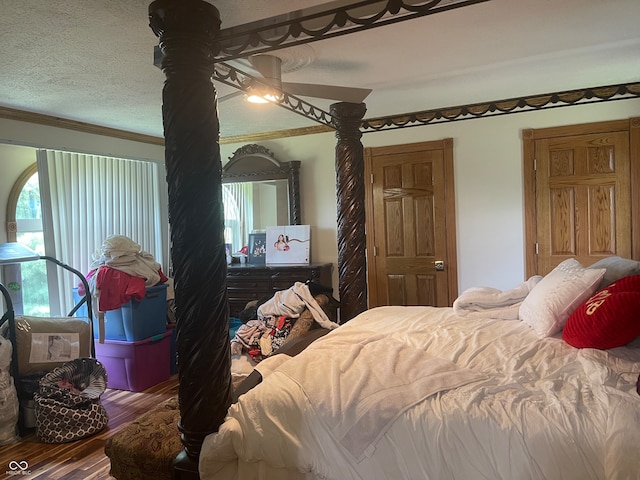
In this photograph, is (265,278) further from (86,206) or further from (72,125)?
(72,125)

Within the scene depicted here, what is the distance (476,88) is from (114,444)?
3.20 m

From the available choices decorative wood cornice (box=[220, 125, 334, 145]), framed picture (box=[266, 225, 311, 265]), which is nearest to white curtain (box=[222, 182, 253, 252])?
framed picture (box=[266, 225, 311, 265])

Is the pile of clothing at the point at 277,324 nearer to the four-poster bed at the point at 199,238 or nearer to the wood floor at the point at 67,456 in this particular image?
the wood floor at the point at 67,456

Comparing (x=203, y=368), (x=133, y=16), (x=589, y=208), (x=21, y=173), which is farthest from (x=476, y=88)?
(x=21, y=173)

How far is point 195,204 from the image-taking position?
1.41 metres

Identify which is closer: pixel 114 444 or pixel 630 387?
pixel 630 387

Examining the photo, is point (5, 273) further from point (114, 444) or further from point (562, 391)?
point (562, 391)

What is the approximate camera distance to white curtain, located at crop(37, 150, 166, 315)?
4020mm

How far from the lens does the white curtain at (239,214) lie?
502 cm

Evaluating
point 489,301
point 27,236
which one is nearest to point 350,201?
point 489,301

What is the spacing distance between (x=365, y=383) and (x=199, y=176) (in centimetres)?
92

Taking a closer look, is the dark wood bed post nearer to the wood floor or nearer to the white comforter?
the white comforter

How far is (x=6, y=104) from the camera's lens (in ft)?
11.3

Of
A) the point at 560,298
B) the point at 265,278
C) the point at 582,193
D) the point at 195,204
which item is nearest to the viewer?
the point at 195,204
